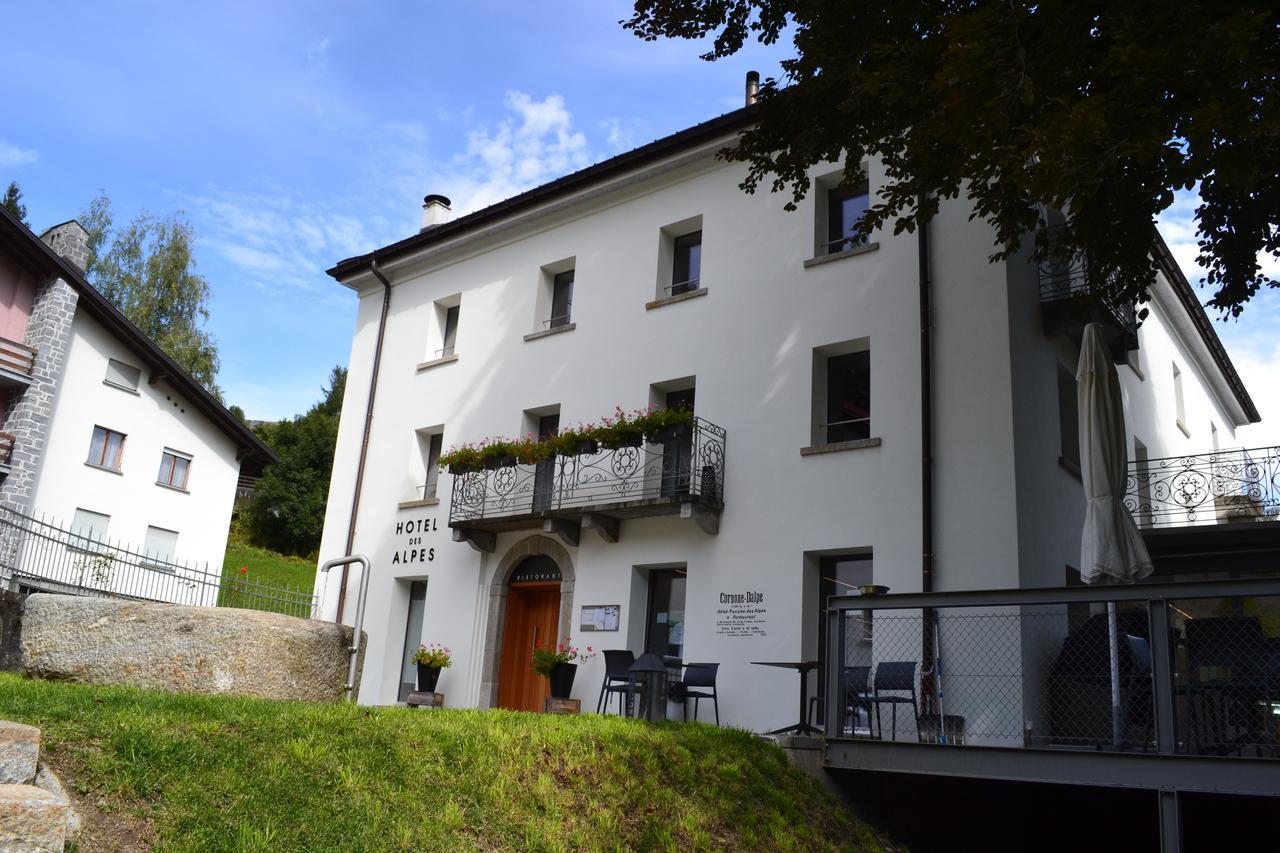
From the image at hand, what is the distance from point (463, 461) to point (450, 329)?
13.7 ft

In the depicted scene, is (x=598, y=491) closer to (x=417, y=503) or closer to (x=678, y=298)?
(x=678, y=298)

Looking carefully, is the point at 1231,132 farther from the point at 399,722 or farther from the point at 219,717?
the point at 219,717

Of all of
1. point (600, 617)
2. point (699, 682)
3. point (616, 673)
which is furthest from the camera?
point (600, 617)

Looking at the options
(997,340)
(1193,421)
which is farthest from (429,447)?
(1193,421)

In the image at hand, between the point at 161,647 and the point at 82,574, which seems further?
the point at 82,574

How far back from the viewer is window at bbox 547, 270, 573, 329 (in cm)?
1808

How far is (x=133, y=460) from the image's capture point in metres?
27.6

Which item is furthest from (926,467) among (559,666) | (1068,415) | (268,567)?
(268,567)

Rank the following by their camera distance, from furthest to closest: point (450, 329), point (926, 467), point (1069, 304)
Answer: point (450, 329) < point (1069, 304) < point (926, 467)

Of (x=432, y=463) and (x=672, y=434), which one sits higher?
(x=432, y=463)

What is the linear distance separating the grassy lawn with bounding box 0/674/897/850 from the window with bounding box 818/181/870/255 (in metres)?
7.75

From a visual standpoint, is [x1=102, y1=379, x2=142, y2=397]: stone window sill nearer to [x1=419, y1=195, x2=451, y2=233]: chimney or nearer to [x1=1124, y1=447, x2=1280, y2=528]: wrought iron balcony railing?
[x1=419, y1=195, x2=451, y2=233]: chimney

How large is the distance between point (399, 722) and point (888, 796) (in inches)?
189

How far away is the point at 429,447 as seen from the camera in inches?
752
